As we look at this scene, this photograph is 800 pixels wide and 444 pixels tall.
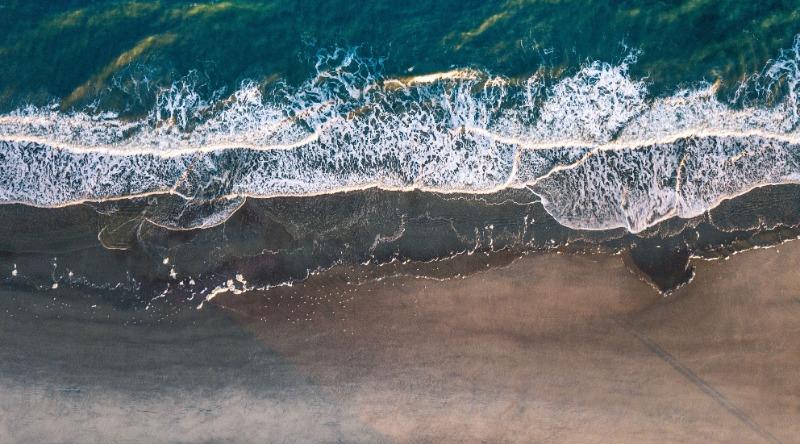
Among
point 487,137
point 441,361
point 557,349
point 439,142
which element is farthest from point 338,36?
point 557,349

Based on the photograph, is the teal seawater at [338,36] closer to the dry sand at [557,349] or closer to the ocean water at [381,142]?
the ocean water at [381,142]

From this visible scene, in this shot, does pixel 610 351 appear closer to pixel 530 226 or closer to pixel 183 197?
pixel 530 226

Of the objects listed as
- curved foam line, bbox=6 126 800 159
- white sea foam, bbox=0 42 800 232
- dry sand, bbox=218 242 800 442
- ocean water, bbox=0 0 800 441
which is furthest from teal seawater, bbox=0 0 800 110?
dry sand, bbox=218 242 800 442

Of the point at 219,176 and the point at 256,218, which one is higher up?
the point at 219,176

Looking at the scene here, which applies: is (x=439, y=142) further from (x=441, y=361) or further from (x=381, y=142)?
(x=441, y=361)

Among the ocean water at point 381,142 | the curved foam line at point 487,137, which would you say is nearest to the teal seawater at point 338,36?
the ocean water at point 381,142

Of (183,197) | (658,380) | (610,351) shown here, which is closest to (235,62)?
(183,197)
